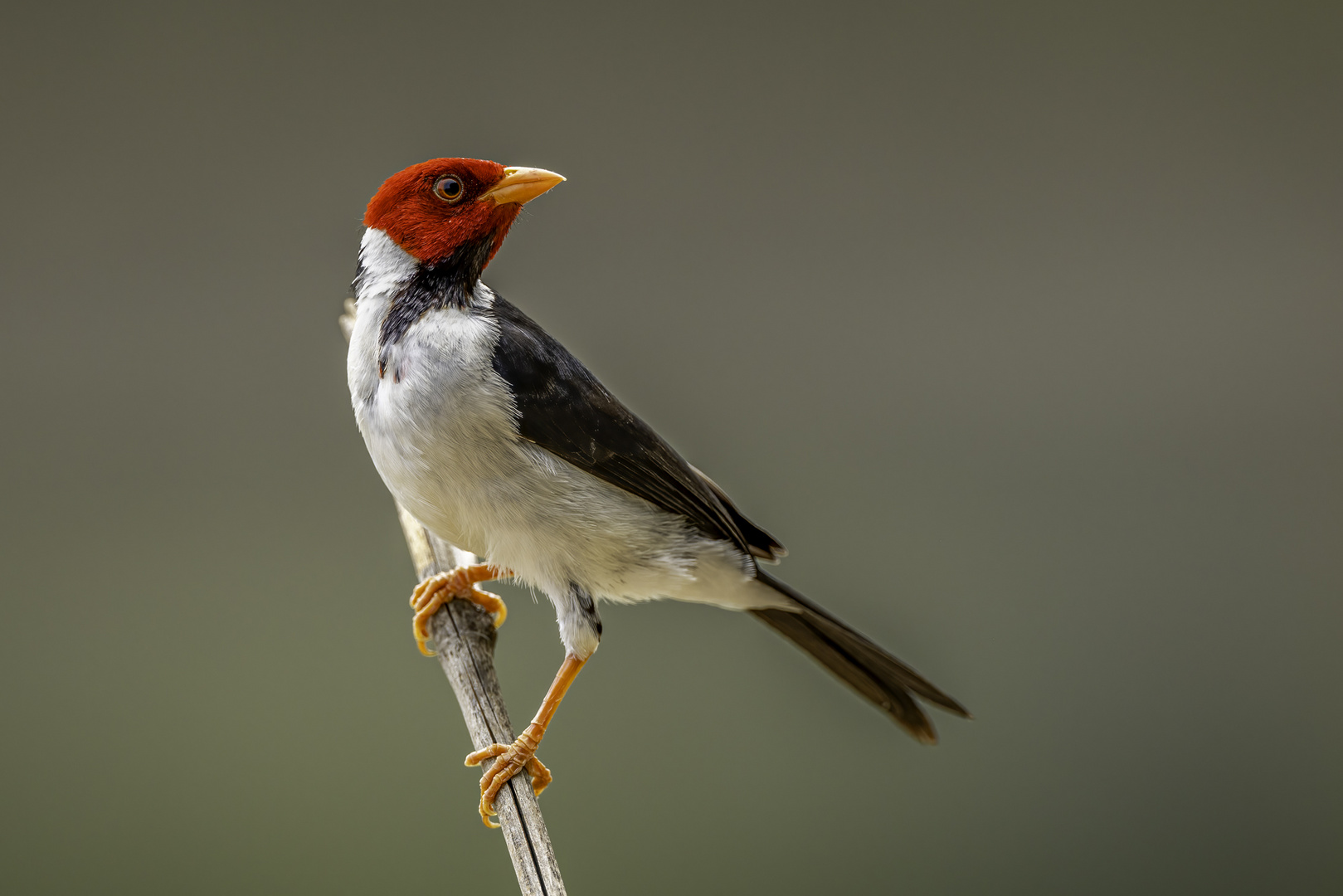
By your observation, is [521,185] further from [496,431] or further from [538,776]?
[538,776]

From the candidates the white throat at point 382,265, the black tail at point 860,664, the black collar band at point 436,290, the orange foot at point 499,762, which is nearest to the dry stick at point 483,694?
the orange foot at point 499,762

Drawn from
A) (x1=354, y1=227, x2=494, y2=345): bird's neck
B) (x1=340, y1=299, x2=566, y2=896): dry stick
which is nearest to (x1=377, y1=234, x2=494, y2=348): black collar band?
(x1=354, y1=227, x2=494, y2=345): bird's neck

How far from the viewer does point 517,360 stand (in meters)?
1.66

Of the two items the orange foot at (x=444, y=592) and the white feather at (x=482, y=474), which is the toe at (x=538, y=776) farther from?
the orange foot at (x=444, y=592)

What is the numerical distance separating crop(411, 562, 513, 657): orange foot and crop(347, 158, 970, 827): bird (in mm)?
320

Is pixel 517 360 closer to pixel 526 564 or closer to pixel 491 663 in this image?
pixel 526 564

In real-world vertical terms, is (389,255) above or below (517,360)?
above

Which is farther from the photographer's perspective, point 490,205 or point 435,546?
point 435,546

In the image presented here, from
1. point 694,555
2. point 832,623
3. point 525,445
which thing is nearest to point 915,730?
point 832,623

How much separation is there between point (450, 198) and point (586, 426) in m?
0.46

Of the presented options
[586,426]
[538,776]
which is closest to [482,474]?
[586,426]

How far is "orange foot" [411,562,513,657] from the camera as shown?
2086mm

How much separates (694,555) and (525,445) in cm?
41

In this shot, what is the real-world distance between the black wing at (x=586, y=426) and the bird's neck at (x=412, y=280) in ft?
0.25
